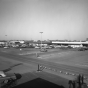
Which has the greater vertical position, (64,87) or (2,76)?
(2,76)

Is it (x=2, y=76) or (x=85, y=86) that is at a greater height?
(x=2, y=76)

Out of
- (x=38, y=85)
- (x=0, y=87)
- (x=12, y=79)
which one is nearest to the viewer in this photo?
(x=0, y=87)

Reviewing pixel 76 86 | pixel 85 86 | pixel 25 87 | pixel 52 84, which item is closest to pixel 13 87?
pixel 25 87

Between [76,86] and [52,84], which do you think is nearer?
[76,86]

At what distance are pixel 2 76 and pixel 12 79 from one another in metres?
1.78

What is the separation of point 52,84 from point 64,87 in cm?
181

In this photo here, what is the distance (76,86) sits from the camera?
12320mm

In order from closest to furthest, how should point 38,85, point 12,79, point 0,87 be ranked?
1. point 0,87
2. point 38,85
3. point 12,79

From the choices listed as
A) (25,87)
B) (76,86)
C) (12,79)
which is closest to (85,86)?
(76,86)

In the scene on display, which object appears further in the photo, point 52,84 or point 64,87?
point 52,84

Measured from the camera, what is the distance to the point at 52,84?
43.4 feet

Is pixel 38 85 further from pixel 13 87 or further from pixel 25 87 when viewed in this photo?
pixel 13 87

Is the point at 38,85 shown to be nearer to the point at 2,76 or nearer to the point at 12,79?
the point at 12,79

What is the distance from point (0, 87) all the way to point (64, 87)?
336 inches
